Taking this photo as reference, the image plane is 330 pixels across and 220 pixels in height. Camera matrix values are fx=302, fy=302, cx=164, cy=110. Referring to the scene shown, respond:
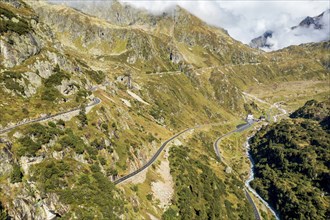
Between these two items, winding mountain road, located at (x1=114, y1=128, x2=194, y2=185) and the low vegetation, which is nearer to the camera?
winding mountain road, located at (x1=114, y1=128, x2=194, y2=185)

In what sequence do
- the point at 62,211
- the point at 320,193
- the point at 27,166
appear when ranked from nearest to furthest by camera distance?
the point at 62,211, the point at 27,166, the point at 320,193

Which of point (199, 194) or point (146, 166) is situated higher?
point (146, 166)

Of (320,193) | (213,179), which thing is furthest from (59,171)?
(320,193)

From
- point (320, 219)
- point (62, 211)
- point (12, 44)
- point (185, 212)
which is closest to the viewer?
point (62, 211)

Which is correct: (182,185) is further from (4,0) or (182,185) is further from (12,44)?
(4,0)

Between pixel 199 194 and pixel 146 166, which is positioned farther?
pixel 199 194

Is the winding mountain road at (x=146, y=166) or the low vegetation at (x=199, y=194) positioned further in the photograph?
the low vegetation at (x=199, y=194)

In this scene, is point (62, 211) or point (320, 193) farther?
point (320, 193)

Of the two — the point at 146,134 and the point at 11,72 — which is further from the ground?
the point at 11,72

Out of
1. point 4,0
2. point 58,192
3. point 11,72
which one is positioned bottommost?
point 58,192

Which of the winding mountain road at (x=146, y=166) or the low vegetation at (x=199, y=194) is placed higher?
the winding mountain road at (x=146, y=166)

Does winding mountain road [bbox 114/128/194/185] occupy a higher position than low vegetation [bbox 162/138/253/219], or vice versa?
winding mountain road [bbox 114/128/194/185]
